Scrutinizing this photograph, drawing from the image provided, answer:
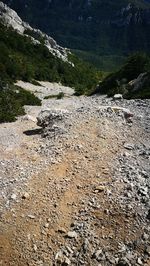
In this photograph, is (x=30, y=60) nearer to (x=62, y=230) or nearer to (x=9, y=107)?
(x=9, y=107)

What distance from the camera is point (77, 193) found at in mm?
→ 16688

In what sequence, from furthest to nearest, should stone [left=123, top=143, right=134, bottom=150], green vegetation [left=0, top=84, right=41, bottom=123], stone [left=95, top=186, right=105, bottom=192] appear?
green vegetation [left=0, top=84, right=41, bottom=123], stone [left=123, top=143, right=134, bottom=150], stone [left=95, top=186, right=105, bottom=192]

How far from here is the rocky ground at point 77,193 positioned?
14203mm

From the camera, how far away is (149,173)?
1770 centimetres

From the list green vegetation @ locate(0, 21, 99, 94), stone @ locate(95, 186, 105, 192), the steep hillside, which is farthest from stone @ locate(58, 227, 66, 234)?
green vegetation @ locate(0, 21, 99, 94)

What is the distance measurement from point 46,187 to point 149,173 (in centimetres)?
452

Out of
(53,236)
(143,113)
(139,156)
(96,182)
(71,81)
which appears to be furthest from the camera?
(71,81)

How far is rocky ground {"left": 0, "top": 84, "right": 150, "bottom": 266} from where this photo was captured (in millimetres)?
14203

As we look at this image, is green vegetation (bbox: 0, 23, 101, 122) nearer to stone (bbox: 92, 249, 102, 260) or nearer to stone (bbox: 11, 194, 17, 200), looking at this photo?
stone (bbox: 11, 194, 17, 200)

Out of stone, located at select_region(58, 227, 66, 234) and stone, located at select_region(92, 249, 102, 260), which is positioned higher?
stone, located at select_region(58, 227, 66, 234)

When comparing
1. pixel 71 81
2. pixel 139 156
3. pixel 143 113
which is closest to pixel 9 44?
pixel 71 81

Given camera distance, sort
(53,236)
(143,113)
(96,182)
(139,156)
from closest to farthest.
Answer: (53,236), (96,182), (139,156), (143,113)

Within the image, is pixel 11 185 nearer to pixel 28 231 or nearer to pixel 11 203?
pixel 11 203

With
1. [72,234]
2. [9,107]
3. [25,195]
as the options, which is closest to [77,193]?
[25,195]
